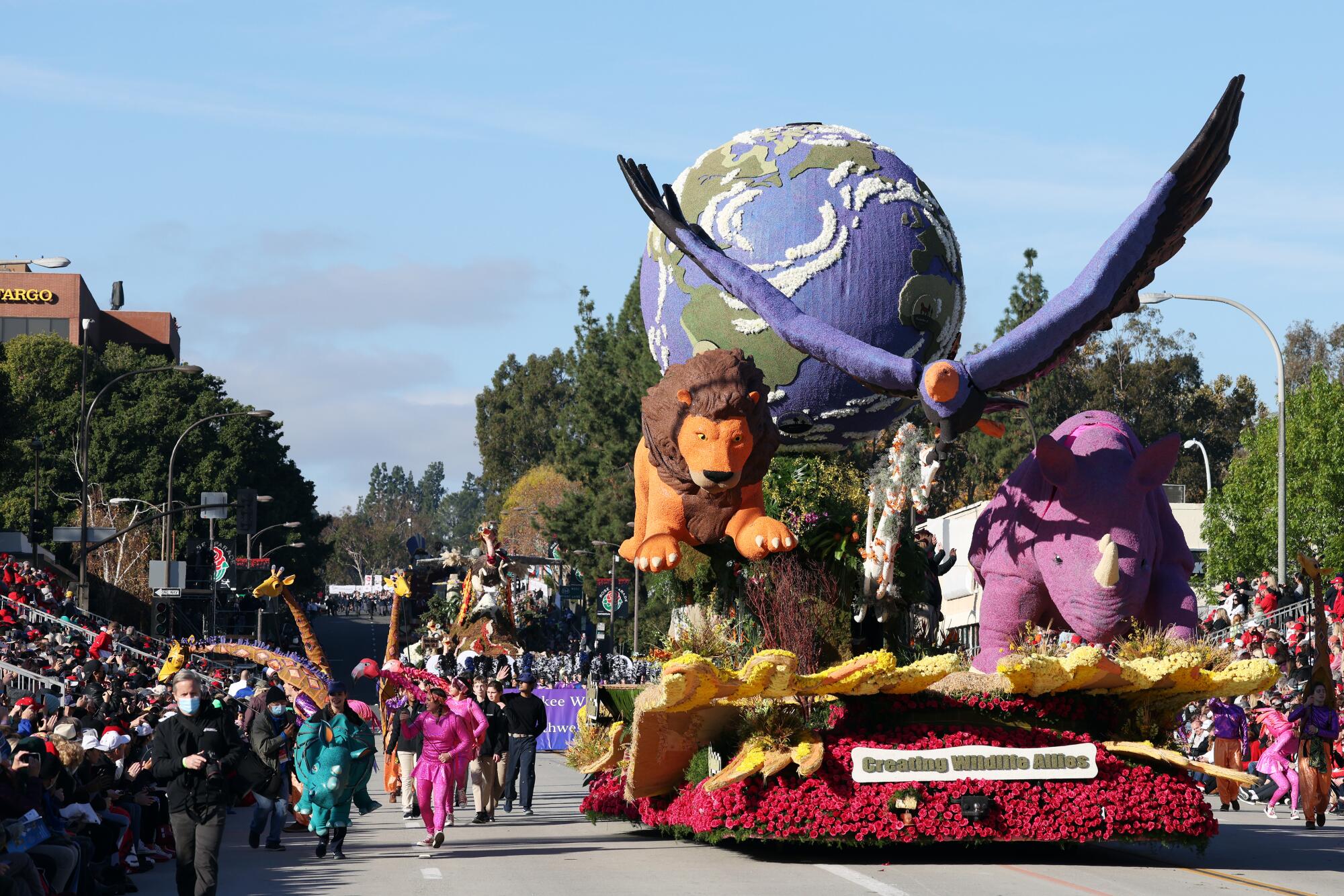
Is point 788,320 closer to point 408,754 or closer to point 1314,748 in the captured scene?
point 408,754

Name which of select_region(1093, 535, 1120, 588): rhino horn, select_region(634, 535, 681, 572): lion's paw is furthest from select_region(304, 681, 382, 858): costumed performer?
select_region(1093, 535, 1120, 588): rhino horn

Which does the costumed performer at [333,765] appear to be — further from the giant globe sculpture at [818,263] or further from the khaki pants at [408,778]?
the giant globe sculpture at [818,263]

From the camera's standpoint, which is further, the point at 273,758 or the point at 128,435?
the point at 128,435

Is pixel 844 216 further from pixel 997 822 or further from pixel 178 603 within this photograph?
pixel 178 603

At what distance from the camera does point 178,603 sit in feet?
235

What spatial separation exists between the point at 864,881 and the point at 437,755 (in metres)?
4.94

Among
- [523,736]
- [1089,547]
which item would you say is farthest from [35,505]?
[1089,547]

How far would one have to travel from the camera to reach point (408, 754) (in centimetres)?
1902

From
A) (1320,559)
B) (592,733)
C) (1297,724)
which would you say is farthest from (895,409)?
(1320,559)

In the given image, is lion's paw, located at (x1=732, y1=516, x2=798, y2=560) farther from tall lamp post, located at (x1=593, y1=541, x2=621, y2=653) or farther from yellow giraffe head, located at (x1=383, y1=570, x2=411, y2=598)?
tall lamp post, located at (x1=593, y1=541, x2=621, y2=653)

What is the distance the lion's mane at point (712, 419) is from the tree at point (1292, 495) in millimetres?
Result: 30018

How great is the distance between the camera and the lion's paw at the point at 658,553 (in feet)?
51.3

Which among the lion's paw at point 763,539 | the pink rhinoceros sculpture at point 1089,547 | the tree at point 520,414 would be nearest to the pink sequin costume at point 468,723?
the lion's paw at point 763,539

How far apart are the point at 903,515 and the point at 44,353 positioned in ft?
217
